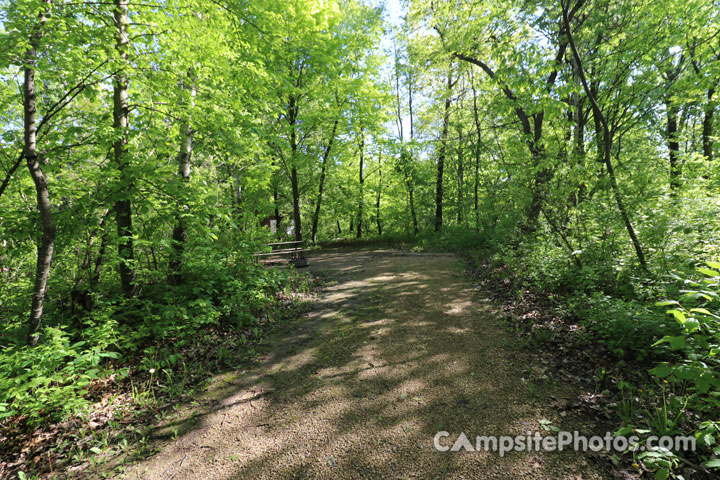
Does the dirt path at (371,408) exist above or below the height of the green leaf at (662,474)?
below

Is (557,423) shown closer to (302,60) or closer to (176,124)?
(176,124)

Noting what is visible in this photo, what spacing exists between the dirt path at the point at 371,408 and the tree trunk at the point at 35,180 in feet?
7.40

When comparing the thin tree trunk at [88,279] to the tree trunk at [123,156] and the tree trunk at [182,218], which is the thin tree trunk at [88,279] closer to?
the tree trunk at [123,156]

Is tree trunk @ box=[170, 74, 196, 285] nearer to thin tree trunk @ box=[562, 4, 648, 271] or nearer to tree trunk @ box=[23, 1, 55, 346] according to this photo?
tree trunk @ box=[23, 1, 55, 346]

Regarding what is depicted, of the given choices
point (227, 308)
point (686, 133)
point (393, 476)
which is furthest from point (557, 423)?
point (686, 133)

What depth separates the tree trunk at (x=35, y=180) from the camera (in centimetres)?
325

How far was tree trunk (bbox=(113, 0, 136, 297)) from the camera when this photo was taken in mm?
4027

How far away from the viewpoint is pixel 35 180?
333 cm

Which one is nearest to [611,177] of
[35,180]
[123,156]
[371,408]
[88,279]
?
[371,408]

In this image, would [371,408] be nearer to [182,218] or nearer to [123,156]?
[182,218]

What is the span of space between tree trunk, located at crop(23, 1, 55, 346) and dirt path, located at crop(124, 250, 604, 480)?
7.40ft

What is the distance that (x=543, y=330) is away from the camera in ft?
14.2

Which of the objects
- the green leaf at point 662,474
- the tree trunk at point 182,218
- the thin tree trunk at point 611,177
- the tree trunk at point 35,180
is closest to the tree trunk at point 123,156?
the tree trunk at point 182,218

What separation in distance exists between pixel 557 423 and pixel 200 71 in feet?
22.5
